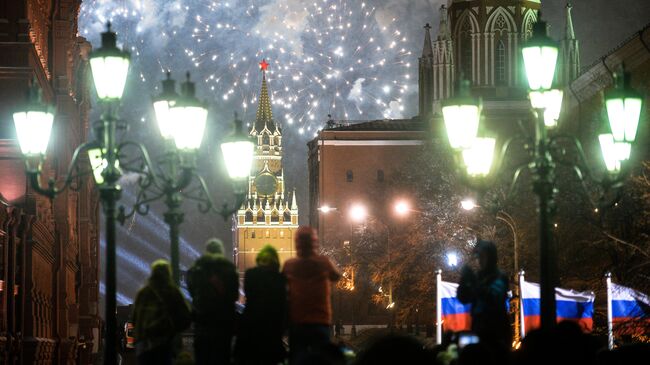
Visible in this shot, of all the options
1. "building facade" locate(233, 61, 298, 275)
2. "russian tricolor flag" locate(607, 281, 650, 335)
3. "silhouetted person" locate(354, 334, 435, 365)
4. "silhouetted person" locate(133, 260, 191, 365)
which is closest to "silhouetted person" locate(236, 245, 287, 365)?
"silhouetted person" locate(133, 260, 191, 365)

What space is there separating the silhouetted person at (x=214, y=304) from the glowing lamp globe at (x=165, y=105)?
3886mm

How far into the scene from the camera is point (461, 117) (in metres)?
17.3

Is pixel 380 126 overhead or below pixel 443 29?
below

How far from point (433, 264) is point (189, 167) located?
4372 centimetres

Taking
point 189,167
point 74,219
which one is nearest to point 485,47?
point 74,219

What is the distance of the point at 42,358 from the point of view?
3594cm

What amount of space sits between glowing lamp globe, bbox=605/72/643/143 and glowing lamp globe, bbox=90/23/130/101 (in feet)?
18.0

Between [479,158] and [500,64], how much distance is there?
70.4 metres

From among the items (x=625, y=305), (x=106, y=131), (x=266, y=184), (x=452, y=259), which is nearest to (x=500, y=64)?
(x=452, y=259)

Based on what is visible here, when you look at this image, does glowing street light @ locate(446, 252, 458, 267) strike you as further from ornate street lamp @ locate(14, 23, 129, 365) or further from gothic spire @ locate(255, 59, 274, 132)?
gothic spire @ locate(255, 59, 274, 132)

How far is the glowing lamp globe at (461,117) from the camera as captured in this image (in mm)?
17266

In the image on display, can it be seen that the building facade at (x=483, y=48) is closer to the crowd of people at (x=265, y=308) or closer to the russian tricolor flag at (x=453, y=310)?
the russian tricolor flag at (x=453, y=310)

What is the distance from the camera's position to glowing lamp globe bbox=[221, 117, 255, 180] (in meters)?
20.4

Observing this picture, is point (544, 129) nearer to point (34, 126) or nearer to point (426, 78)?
point (34, 126)
